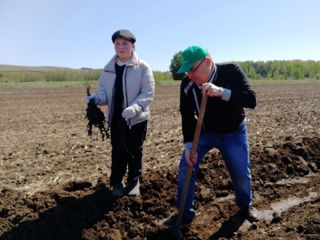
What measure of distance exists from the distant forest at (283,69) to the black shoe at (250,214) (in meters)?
64.6

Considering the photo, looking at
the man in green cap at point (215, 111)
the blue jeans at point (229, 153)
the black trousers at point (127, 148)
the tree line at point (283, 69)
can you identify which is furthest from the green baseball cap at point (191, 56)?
the tree line at point (283, 69)

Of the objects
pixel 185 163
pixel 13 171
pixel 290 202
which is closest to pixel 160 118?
pixel 13 171

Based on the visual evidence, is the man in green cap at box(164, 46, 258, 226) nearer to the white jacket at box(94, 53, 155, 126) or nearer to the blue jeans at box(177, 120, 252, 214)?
the blue jeans at box(177, 120, 252, 214)

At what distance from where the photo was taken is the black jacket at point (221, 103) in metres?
4.51

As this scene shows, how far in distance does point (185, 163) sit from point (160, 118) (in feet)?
29.4

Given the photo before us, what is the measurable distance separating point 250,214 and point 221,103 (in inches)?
56.1

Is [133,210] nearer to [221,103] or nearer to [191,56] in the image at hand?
[221,103]

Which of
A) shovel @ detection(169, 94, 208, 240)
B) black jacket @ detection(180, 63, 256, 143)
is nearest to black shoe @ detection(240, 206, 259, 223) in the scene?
shovel @ detection(169, 94, 208, 240)

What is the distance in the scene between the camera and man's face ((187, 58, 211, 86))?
434cm

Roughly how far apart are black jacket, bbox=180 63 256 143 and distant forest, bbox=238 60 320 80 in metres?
65.1

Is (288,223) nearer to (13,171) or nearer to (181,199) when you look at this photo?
(181,199)

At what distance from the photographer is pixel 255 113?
1457 cm

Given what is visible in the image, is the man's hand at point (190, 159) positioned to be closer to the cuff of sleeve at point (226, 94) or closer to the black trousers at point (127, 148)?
the cuff of sleeve at point (226, 94)

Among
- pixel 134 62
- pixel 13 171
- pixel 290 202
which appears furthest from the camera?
pixel 13 171
